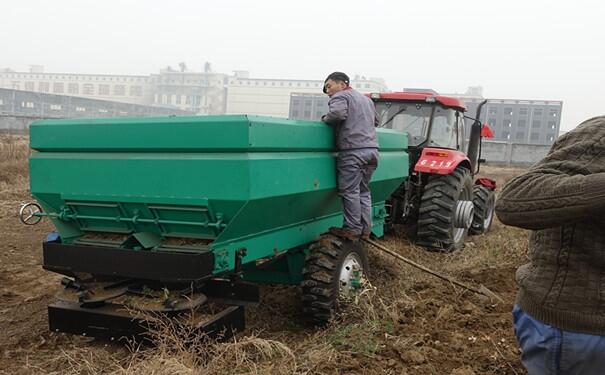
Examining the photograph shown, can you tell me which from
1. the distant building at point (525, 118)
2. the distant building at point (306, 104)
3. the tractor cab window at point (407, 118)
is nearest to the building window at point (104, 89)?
the distant building at point (306, 104)

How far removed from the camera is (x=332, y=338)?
3.86 metres

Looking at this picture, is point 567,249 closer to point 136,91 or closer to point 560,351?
point 560,351

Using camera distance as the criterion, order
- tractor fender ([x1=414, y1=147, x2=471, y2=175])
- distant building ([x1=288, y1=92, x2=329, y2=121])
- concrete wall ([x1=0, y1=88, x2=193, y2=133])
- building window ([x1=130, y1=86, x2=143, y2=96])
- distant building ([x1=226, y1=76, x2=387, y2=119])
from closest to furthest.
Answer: tractor fender ([x1=414, y1=147, x2=471, y2=175])
distant building ([x1=288, y1=92, x2=329, y2=121])
concrete wall ([x1=0, y1=88, x2=193, y2=133])
distant building ([x1=226, y1=76, x2=387, y2=119])
building window ([x1=130, y1=86, x2=143, y2=96])

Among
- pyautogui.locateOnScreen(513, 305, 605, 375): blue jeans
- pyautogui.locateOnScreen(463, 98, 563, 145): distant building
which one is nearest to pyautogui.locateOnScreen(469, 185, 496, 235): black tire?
pyautogui.locateOnScreen(513, 305, 605, 375): blue jeans

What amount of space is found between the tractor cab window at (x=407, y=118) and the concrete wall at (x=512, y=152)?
18019 mm

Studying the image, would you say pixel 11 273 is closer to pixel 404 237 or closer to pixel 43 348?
pixel 43 348

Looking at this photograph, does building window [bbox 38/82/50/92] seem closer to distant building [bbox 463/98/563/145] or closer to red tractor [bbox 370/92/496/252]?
distant building [bbox 463/98/563/145]

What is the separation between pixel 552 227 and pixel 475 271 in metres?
4.55

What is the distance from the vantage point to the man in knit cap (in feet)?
14.4

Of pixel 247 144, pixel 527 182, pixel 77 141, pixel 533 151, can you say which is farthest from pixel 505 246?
pixel 533 151

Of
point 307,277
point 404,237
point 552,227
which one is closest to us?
point 552,227

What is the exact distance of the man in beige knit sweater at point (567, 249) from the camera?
1578 millimetres

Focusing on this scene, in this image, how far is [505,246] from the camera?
22.4ft

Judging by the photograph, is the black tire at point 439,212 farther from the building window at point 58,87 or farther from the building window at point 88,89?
the building window at point 58,87
